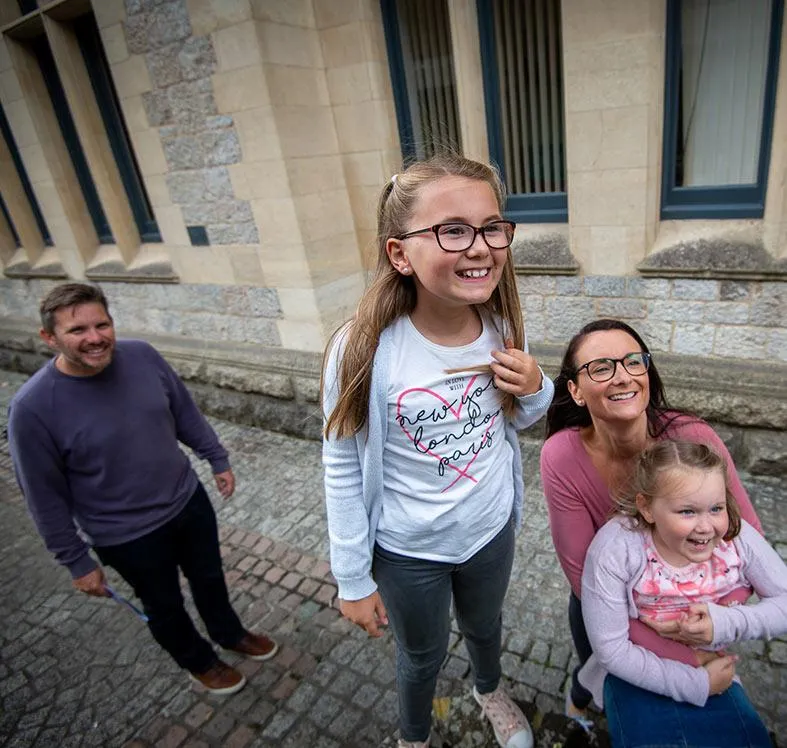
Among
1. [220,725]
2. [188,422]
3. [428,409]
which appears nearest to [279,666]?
[220,725]

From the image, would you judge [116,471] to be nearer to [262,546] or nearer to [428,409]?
[428,409]

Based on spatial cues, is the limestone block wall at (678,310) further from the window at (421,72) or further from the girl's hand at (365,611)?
the girl's hand at (365,611)

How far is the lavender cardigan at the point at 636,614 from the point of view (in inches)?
53.9

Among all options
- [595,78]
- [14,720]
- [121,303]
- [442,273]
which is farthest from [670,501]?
[121,303]

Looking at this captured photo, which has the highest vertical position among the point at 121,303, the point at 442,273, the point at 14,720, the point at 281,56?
the point at 281,56

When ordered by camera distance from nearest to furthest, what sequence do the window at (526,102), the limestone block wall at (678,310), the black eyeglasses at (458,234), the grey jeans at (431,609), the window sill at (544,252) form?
the black eyeglasses at (458,234) → the grey jeans at (431,609) → the limestone block wall at (678,310) → the window at (526,102) → the window sill at (544,252)

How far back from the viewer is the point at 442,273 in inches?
50.2

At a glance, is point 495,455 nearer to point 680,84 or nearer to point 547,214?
point 547,214

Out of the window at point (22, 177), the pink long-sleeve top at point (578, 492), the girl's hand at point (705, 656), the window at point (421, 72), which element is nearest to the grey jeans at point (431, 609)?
the pink long-sleeve top at point (578, 492)

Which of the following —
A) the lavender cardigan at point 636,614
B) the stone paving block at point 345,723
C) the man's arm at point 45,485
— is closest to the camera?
the lavender cardigan at point 636,614

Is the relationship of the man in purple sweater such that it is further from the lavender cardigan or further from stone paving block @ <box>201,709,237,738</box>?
the lavender cardigan

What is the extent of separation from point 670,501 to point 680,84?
3135 millimetres

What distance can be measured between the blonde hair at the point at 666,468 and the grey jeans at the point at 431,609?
1.59 feet

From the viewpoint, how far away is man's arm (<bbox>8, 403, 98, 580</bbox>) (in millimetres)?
1905
